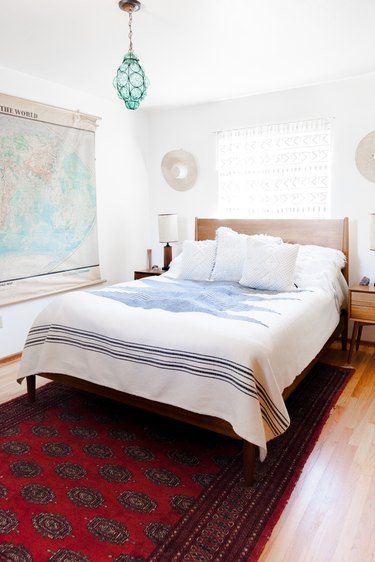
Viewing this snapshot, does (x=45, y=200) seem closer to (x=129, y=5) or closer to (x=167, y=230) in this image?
(x=167, y=230)

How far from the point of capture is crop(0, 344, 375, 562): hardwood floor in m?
1.57

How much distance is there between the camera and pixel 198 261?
3.74 meters

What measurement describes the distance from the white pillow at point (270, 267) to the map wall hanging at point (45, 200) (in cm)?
171

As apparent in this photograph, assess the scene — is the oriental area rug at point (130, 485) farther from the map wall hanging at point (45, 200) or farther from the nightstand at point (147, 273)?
the nightstand at point (147, 273)

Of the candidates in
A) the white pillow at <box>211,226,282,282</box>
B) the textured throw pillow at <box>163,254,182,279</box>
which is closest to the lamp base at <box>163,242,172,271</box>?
the textured throw pillow at <box>163,254,182,279</box>

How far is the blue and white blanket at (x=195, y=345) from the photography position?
197 centimetres

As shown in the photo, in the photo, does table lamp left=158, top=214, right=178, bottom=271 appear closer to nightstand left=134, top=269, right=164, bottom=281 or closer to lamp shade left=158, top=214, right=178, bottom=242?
lamp shade left=158, top=214, right=178, bottom=242

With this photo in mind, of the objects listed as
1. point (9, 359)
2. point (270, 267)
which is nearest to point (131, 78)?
point (270, 267)

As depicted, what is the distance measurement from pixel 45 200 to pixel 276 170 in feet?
7.25

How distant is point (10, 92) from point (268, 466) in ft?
10.9

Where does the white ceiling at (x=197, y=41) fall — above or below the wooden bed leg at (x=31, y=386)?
above

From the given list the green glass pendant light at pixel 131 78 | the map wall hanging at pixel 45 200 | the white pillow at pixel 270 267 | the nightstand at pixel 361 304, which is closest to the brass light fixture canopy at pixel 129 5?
the green glass pendant light at pixel 131 78

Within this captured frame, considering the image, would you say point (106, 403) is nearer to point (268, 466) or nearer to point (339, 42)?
point (268, 466)

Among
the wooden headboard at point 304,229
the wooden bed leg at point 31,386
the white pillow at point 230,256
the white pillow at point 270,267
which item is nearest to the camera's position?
the wooden bed leg at point 31,386
